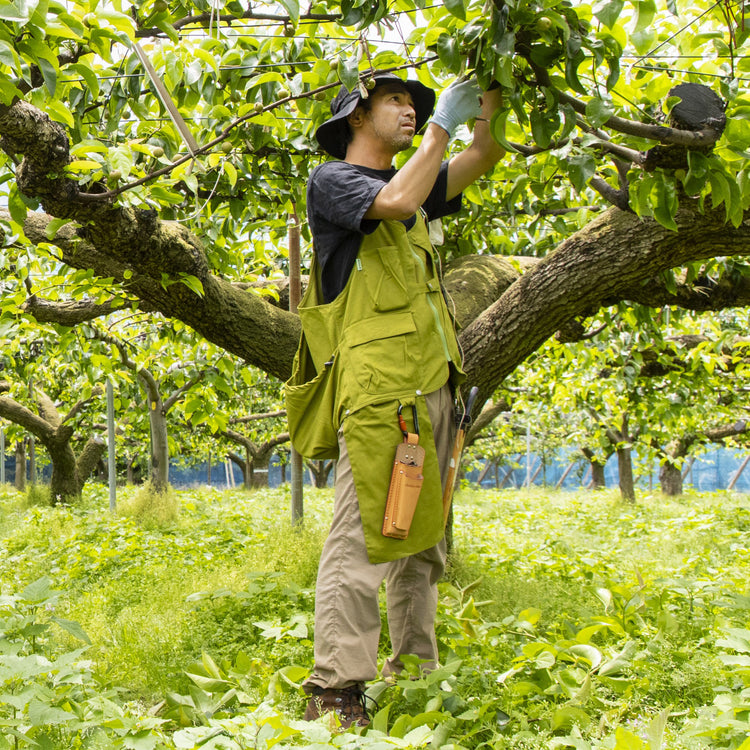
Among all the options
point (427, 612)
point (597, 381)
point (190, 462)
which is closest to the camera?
point (427, 612)

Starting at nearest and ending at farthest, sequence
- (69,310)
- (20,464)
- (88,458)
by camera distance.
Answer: (69,310) → (88,458) → (20,464)

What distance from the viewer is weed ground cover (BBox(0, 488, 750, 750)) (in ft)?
5.51

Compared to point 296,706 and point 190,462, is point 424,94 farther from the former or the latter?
point 190,462

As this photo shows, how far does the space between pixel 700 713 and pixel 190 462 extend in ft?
86.5

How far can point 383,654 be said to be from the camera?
2729mm

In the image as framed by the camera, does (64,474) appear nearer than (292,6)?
No

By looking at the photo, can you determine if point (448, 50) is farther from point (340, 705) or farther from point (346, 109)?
point (340, 705)

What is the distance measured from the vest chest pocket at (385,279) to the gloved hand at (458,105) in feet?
1.35

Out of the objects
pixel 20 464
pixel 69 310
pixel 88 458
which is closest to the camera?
pixel 69 310

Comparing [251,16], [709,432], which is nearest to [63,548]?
[251,16]

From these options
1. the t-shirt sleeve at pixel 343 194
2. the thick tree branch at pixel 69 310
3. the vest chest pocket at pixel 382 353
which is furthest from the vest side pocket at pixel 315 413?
the thick tree branch at pixel 69 310

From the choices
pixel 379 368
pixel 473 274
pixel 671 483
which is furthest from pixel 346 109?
pixel 671 483

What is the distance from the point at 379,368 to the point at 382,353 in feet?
0.17

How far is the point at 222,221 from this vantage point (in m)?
3.67
